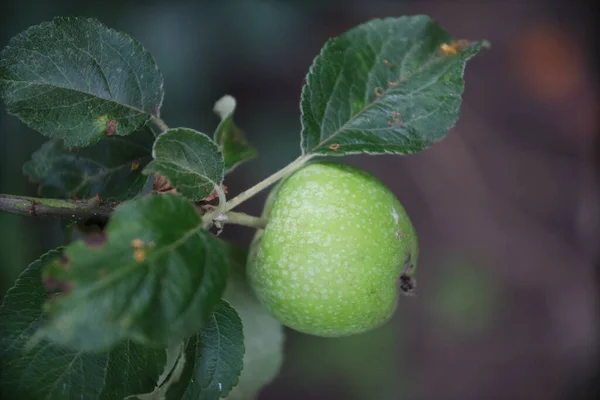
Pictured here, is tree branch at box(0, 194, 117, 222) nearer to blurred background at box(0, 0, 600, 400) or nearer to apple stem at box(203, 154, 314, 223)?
apple stem at box(203, 154, 314, 223)

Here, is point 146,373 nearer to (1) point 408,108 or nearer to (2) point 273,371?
(2) point 273,371

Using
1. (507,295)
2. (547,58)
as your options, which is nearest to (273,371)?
(507,295)

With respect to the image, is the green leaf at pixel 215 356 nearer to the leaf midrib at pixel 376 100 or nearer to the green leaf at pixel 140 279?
the green leaf at pixel 140 279

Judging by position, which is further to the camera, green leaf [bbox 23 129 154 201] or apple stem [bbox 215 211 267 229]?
green leaf [bbox 23 129 154 201]

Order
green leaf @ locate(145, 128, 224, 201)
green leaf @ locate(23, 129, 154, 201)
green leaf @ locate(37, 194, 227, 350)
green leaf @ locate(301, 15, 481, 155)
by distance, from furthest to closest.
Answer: green leaf @ locate(23, 129, 154, 201)
green leaf @ locate(301, 15, 481, 155)
green leaf @ locate(145, 128, 224, 201)
green leaf @ locate(37, 194, 227, 350)

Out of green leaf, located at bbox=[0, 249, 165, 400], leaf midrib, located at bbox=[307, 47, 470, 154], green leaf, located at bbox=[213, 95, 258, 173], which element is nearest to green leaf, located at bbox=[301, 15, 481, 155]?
leaf midrib, located at bbox=[307, 47, 470, 154]

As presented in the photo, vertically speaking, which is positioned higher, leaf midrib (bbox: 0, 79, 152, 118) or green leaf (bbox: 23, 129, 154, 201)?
leaf midrib (bbox: 0, 79, 152, 118)

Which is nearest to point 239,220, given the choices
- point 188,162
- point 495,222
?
point 188,162
